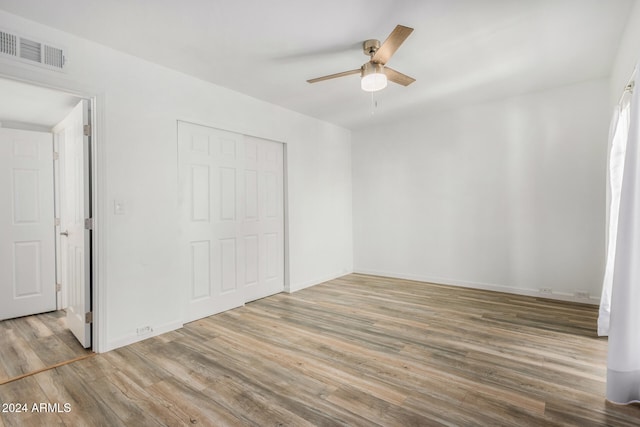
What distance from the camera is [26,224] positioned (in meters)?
3.71

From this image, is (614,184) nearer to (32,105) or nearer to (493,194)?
(493,194)

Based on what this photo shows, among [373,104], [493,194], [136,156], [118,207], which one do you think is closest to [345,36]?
[373,104]

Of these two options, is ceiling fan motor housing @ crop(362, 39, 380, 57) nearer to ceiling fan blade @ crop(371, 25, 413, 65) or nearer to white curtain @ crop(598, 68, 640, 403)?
ceiling fan blade @ crop(371, 25, 413, 65)

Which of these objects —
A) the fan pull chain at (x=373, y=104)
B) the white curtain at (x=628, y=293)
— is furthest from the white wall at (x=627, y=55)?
the fan pull chain at (x=373, y=104)

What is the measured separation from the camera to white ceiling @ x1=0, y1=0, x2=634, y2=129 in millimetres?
2264

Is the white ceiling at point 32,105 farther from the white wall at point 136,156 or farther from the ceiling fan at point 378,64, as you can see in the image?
the ceiling fan at point 378,64

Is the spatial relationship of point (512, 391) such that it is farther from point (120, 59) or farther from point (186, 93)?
point (120, 59)

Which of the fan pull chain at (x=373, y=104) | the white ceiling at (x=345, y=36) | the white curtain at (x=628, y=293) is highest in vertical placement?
the fan pull chain at (x=373, y=104)

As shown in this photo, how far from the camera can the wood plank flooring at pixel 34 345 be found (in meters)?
2.51

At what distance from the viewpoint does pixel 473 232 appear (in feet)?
15.2

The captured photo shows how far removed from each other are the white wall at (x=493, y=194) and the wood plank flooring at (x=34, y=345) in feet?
14.1

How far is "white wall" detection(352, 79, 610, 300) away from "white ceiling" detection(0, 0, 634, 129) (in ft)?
1.89

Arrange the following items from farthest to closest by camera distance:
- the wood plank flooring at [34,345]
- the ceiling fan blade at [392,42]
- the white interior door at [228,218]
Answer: the white interior door at [228,218]
the wood plank flooring at [34,345]
the ceiling fan blade at [392,42]

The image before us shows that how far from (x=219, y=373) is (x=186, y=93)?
274 cm
